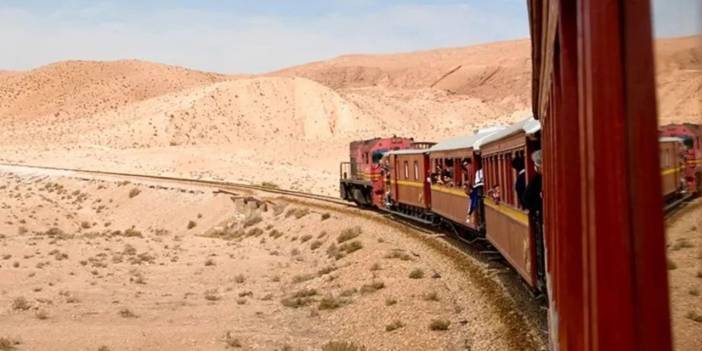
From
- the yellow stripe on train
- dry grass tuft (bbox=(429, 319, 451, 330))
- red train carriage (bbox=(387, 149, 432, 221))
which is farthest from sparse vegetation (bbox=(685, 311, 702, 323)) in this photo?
red train carriage (bbox=(387, 149, 432, 221))

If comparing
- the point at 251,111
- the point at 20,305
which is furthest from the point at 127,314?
the point at 251,111

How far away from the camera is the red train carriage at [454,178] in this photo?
19.5 m

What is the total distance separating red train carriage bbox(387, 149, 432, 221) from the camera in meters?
26.8

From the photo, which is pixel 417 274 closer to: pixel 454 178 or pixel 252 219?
pixel 454 178

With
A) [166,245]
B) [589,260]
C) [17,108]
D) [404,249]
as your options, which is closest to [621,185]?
[589,260]

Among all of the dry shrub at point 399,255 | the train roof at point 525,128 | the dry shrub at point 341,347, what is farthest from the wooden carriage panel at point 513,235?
the dry shrub at point 399,255

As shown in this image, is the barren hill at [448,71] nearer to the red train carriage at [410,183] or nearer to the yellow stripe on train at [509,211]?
the red train carriage at [410,183]

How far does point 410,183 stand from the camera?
95.6ft

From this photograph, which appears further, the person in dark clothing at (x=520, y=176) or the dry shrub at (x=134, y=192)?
the dry shrub at (x=134, y=192)

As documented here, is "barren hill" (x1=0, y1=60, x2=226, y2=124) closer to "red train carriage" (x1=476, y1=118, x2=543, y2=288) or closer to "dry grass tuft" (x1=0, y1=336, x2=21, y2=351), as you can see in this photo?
"dry grass tuft" (x1=0, y1=336, x2=21, y2=351)

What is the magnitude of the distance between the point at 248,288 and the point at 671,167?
913 inches

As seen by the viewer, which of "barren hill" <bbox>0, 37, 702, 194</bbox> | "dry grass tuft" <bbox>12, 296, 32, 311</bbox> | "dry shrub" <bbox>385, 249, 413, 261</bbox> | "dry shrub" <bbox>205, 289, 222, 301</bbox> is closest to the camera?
"dry grass tuft" <bbox>12, 296, 32, 311</bbox>

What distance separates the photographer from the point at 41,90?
160125 millimetres

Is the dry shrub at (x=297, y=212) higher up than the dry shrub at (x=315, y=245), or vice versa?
the dry shrub at (x=297, y=212)
